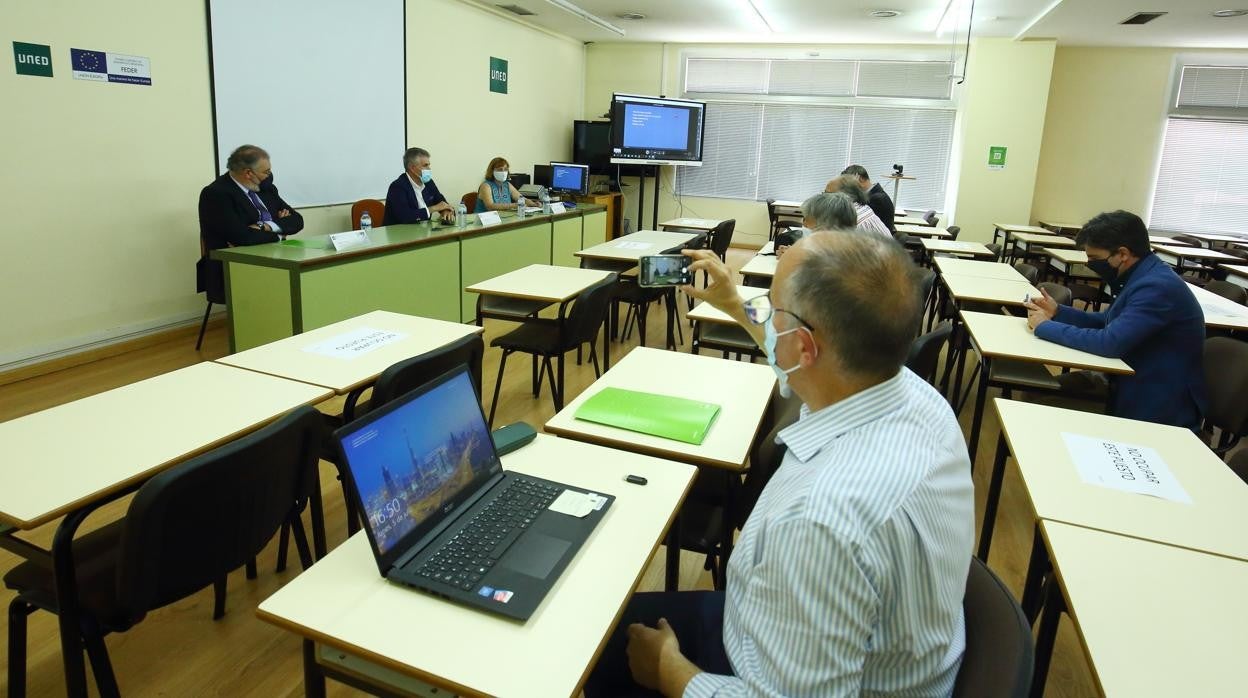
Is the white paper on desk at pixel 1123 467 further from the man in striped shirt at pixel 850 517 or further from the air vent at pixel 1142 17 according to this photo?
the air vent at pixel 1142 17

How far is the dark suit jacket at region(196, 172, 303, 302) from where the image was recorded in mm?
4387

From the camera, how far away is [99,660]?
1527 mm

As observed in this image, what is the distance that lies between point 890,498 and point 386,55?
675cm

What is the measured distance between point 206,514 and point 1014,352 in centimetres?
291

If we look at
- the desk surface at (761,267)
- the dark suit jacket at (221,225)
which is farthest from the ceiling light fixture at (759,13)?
the dark suit jacket at (221,225)

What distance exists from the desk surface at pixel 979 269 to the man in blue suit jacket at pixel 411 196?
147 inches

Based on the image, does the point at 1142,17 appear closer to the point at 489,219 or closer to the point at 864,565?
the point at 489,219

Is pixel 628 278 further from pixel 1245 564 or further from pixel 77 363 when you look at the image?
pixel 1245 564

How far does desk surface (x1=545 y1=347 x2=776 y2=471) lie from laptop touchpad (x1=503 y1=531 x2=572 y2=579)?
51cm

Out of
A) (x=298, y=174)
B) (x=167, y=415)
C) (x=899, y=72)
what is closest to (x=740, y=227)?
(x=899, y=72)

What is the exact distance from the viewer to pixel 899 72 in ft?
30.9

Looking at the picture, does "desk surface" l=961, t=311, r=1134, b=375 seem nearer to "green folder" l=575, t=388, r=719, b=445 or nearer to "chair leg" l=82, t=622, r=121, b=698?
"green folder" l=575, t=388, r=719, b=445

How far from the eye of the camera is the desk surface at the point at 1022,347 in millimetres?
2807

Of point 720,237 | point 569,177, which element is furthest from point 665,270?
point 569,177
